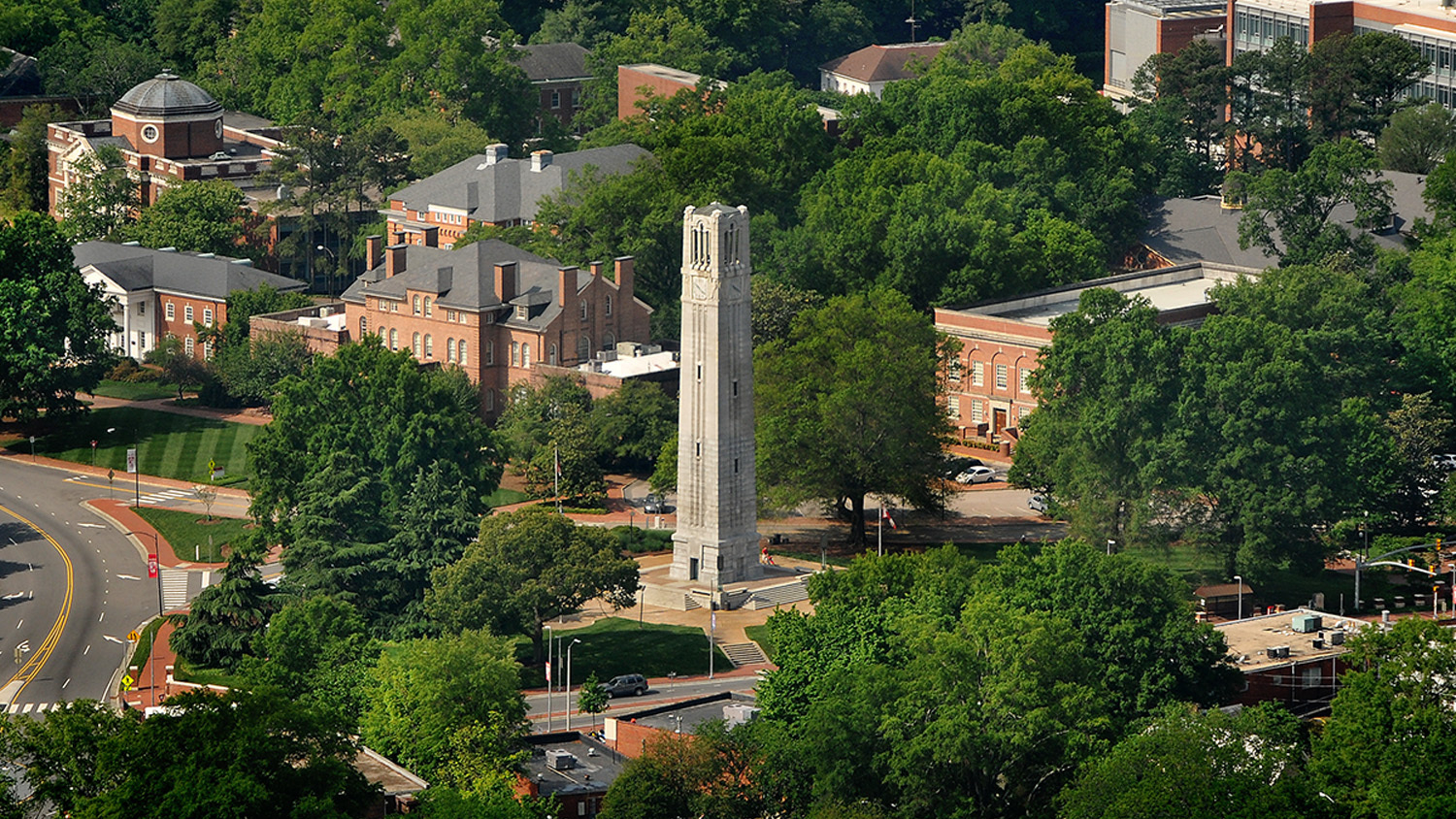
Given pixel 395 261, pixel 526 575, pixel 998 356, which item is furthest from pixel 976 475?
pixel 526 575

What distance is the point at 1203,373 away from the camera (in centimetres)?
16450

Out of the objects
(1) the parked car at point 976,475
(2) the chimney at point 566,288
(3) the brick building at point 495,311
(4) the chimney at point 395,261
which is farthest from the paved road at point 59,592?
(1) the parked car at point 976,475

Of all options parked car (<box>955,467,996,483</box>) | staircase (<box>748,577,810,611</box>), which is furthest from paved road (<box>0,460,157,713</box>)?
parked car (<box>955,467,996,483</box>)

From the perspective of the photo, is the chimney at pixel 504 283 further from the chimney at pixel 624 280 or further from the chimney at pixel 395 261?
the chimney at pixel 395 261

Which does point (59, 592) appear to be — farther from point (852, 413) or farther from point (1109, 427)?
point (1109, 427)

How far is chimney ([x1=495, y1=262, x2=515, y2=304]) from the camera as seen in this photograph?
192 metres

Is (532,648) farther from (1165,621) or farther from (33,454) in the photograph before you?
(33,454)

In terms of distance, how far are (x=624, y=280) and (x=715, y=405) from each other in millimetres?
32014

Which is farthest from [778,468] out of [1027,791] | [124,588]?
[1027,791]

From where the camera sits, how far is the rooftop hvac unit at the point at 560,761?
445ft

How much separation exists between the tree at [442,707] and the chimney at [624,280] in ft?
185

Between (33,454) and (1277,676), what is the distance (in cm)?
7473

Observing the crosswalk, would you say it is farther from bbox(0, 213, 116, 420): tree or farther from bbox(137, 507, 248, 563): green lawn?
bbox(0, 213, 116, 420): tree

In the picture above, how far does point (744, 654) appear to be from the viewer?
15838 centimetres
